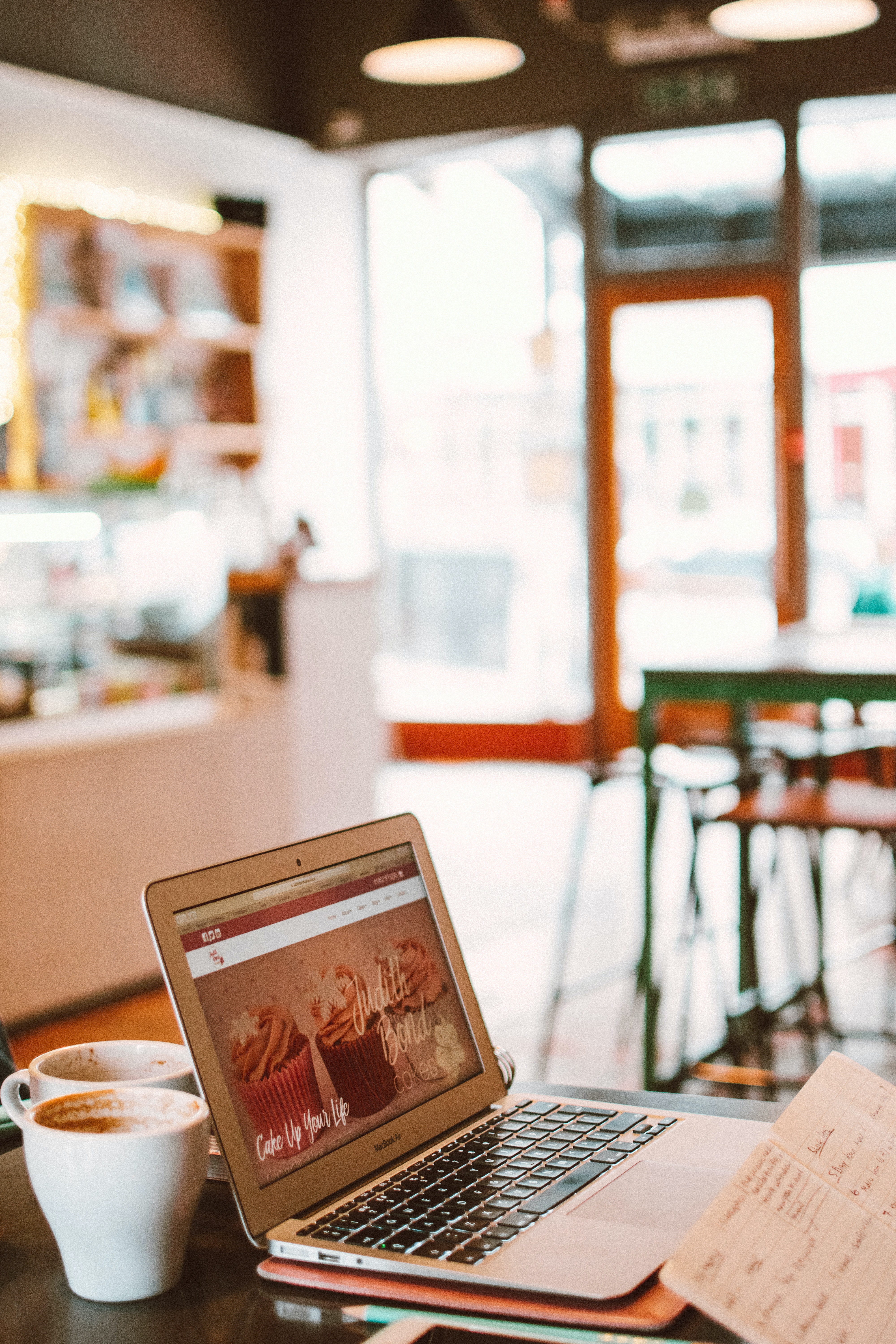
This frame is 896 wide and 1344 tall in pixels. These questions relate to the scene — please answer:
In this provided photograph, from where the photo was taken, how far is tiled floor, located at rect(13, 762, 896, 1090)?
3.77 m

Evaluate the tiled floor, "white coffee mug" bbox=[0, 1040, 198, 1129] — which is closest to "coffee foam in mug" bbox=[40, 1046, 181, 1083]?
"white coffee mug" bbox=[0, 1040, 198, 1129]

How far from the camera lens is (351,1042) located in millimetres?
1019

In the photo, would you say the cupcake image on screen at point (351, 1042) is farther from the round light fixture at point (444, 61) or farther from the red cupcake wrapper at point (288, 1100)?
the round light fixture at point (444, 61)

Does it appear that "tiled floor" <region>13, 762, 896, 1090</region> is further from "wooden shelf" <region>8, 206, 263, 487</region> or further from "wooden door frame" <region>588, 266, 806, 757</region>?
"wooden shelf" <region>8, 206, 263, 487</region>

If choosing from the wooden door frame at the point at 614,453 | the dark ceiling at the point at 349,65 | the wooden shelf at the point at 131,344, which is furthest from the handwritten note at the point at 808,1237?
the wooden door frame at the point at 614,453

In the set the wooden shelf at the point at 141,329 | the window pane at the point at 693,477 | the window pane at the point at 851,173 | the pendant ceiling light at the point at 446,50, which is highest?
the window pane at the point at 851,173

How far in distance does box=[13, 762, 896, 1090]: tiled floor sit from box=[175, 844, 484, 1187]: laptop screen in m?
2.03

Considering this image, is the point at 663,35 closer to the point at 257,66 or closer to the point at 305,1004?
the point at 257,66

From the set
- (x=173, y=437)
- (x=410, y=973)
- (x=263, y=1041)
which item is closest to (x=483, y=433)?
(x=173, y=437)

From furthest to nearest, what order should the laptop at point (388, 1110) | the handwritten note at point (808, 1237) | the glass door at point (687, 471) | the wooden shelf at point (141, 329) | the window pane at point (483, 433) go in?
the window pane at point (483, 433) → the glass door at point (687, 471) → the wooden shelf at point (141, 329) → the laptop at point (388, 1110) → the handwritten note at point (808, 1237)

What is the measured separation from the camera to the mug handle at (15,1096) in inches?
35.4

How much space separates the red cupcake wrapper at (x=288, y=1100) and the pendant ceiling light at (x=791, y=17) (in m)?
3.74

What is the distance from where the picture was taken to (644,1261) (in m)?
0.84

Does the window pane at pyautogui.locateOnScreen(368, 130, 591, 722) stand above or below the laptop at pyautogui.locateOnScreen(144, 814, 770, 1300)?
above
